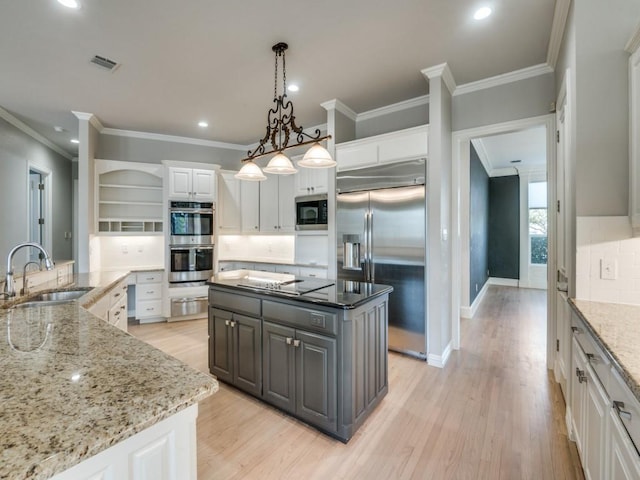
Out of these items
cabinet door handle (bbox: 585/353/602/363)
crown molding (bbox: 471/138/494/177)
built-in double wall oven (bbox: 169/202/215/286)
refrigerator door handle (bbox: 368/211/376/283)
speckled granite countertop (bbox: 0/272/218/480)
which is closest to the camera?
speckled granite countertop (bbox: 0/272/218/480)

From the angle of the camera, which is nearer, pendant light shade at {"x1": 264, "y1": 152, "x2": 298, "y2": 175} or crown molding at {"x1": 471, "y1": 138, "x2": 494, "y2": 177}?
pendant light shade at {"x1": 264, "y1": 152, "x2": 298, "y2": 175}

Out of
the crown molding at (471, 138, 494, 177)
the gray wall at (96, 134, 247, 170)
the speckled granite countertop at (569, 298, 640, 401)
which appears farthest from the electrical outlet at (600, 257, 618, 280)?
the gray wall at (96, 134, 247, 170)

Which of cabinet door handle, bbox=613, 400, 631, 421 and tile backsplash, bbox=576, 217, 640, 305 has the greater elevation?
tile backsplash, bbox=576, 217, 640, 305

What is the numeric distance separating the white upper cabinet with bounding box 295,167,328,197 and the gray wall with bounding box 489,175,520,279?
579cm

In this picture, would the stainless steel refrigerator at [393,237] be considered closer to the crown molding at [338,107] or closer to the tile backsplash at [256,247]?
the crown molding at [338,107]

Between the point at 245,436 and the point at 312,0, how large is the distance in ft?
9.87

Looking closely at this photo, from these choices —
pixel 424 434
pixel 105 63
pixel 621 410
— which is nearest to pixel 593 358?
pixel 621 410

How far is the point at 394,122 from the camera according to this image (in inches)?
160

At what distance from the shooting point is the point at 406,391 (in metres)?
2.71

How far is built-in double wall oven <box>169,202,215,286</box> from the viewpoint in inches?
191

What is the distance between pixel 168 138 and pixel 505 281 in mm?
8145

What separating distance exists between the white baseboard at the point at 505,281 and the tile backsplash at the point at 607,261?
266 inches

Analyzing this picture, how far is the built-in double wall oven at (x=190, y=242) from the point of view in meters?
4.85

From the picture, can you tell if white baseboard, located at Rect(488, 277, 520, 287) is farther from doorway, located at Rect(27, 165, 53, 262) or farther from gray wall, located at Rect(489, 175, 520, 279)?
doorway, located at Rect(27, 165, 53, 262)
